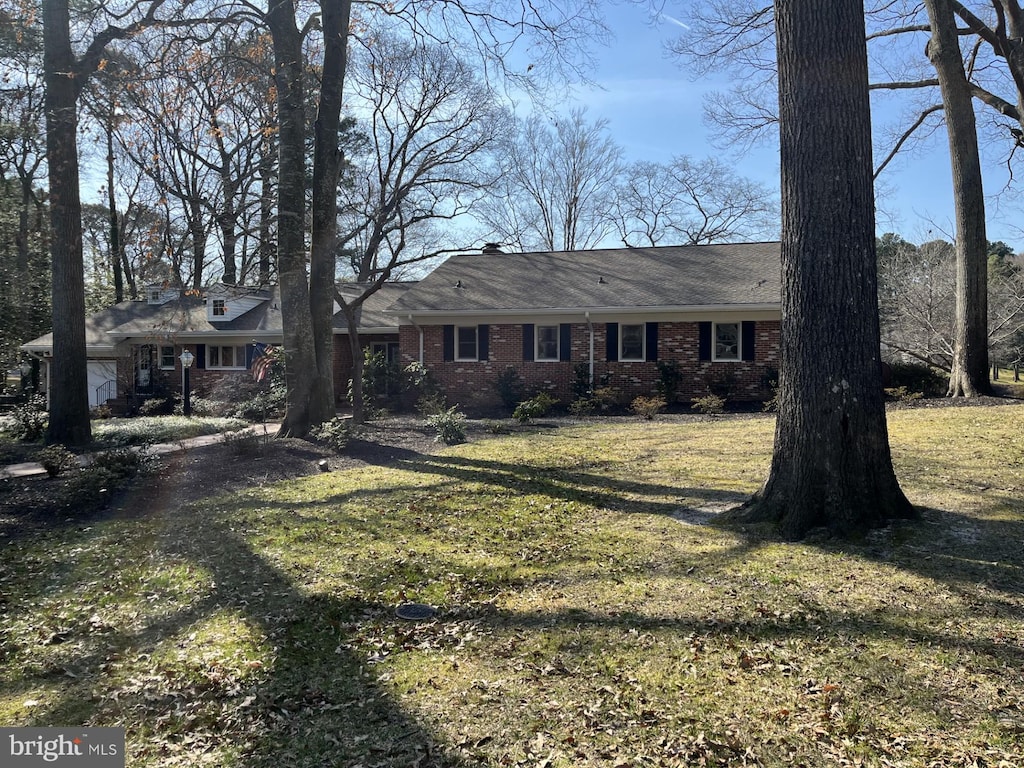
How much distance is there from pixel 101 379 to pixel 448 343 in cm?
1341

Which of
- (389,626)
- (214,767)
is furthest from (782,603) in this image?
(214,767)

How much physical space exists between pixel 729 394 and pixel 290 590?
564 inches

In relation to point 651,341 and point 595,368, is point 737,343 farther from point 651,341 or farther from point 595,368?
point 595,368

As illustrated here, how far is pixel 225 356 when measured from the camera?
22.8m

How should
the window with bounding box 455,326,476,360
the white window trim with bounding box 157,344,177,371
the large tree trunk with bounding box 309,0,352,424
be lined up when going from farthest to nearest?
the white window trim with bounding box 157,344,177,371 → the window with bounding box 455,326,476,360 → the large tree trunk with bounding box 309,0,352,424

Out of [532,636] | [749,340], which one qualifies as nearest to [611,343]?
[749,340]

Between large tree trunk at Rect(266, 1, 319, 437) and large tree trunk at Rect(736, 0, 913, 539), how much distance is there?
923 centimetres

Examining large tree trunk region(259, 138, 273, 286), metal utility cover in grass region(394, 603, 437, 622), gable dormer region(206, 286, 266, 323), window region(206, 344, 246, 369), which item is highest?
large tree trunk region(259, 138, 273, 286)

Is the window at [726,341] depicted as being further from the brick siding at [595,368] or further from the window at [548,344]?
the window at [548,344]

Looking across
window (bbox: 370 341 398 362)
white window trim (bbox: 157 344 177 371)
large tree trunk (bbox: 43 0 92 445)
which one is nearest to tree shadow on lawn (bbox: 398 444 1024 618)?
large tree trunk (bbox: 43 0 92 445)

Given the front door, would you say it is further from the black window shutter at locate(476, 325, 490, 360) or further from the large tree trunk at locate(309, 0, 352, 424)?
the large tree trunk at locate(309, 0, 352, 424)

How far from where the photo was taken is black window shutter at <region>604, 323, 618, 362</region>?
18.0m

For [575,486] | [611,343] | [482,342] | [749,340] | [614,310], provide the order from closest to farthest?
1. [575,486]
2. [749,340]
3. [614,310]
4. [611,343]
5. [482,342]

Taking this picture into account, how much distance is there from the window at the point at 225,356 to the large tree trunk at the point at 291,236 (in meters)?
11.8
